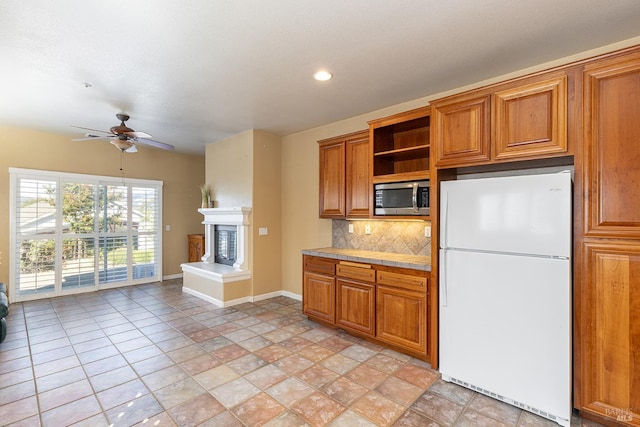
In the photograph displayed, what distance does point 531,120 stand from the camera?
226 cm

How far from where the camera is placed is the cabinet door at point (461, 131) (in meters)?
2.47

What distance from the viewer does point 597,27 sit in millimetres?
2225

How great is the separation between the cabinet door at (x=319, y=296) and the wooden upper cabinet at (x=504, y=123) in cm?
194

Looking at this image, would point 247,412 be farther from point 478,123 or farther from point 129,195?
point 129,195

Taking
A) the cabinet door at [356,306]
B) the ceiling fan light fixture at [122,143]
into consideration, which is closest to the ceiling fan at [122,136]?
the ceiling fan light fixture at [122,143]

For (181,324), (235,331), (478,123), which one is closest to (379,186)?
(478,123)

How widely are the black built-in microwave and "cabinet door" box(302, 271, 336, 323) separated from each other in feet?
3.55

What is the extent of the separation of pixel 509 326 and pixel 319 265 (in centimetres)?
215

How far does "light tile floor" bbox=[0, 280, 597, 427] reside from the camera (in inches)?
83.4

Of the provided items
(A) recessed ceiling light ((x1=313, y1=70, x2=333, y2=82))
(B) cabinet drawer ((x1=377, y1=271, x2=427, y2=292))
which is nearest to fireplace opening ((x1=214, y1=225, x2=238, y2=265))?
(B) cabinet drawer ((x1=377, y1=271, x2=427, y2=292))

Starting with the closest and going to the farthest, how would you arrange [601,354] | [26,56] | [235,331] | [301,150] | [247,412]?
[601,354] < [247,412] < [26,56] < [235,331] < [301,150]

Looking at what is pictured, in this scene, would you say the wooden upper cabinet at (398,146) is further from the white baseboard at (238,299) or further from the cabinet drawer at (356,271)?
the white baseboard at (238,299)

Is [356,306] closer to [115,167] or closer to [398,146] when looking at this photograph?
[398,146]

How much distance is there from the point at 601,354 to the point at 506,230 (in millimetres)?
957
